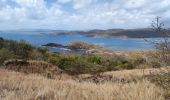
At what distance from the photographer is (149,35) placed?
365 inches

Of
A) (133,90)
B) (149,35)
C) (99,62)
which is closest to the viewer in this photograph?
(133,90)

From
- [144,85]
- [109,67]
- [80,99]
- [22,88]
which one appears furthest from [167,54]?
[109,67]

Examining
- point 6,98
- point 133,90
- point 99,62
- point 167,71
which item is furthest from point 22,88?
point 99,62

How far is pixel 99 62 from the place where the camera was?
4453cm

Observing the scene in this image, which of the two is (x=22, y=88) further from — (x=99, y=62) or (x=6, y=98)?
(x=99, y=62)

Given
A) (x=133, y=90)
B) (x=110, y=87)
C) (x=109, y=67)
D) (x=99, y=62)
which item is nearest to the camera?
(x=133, y=90)

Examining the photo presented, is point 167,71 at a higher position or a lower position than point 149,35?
lower

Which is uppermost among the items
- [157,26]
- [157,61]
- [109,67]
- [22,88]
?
[157,26]

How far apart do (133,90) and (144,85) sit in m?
0.54

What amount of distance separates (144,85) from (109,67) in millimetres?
33015

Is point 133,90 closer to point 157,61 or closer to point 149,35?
point 157,61

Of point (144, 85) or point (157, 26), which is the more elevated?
point (157, 26)

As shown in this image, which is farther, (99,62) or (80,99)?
(99,62)

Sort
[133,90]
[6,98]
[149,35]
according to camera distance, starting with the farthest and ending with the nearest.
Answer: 1. [149,35]
2. [133,90]
3. [6,98]
